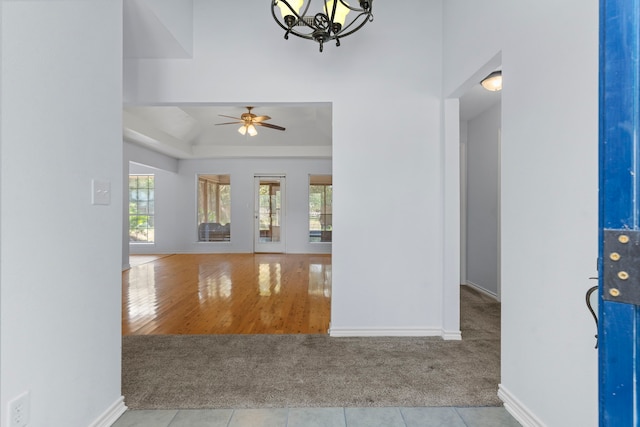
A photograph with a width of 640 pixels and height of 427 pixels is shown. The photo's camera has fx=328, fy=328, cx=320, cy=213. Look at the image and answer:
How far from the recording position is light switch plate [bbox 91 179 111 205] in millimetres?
1600

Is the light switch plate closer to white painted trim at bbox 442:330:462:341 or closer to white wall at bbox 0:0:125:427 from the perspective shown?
white wall at bbox 0:0:125:427

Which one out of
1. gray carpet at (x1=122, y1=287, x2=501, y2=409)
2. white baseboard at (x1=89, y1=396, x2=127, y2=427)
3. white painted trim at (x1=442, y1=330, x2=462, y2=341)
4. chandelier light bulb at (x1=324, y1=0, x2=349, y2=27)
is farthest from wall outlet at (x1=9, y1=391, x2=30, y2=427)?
white painted trim at (x1=442, y1=330, x2=462, y2=341)

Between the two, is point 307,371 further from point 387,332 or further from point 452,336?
point 452,336

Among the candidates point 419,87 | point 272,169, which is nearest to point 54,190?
point 419,87

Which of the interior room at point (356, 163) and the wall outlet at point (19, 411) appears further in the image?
the interior room at point (356, 163)

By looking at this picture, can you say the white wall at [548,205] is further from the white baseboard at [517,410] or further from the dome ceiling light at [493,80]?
the dome ceiling light at [493,80]

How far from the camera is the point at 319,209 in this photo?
328 inches

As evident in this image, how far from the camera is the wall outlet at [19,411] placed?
1170mm

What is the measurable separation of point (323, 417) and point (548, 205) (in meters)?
1.55

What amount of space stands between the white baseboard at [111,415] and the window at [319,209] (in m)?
6.55

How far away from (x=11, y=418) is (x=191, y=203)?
24.7 feet

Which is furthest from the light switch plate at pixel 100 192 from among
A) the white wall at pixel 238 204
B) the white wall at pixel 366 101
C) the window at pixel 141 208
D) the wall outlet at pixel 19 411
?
the window at pixel 141 208

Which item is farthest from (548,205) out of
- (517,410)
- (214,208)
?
(214,208)

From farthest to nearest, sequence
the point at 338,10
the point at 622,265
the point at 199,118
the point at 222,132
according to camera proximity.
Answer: the point at 222,132
the point at 199,118
the point at 338,10
the point at 622,265
